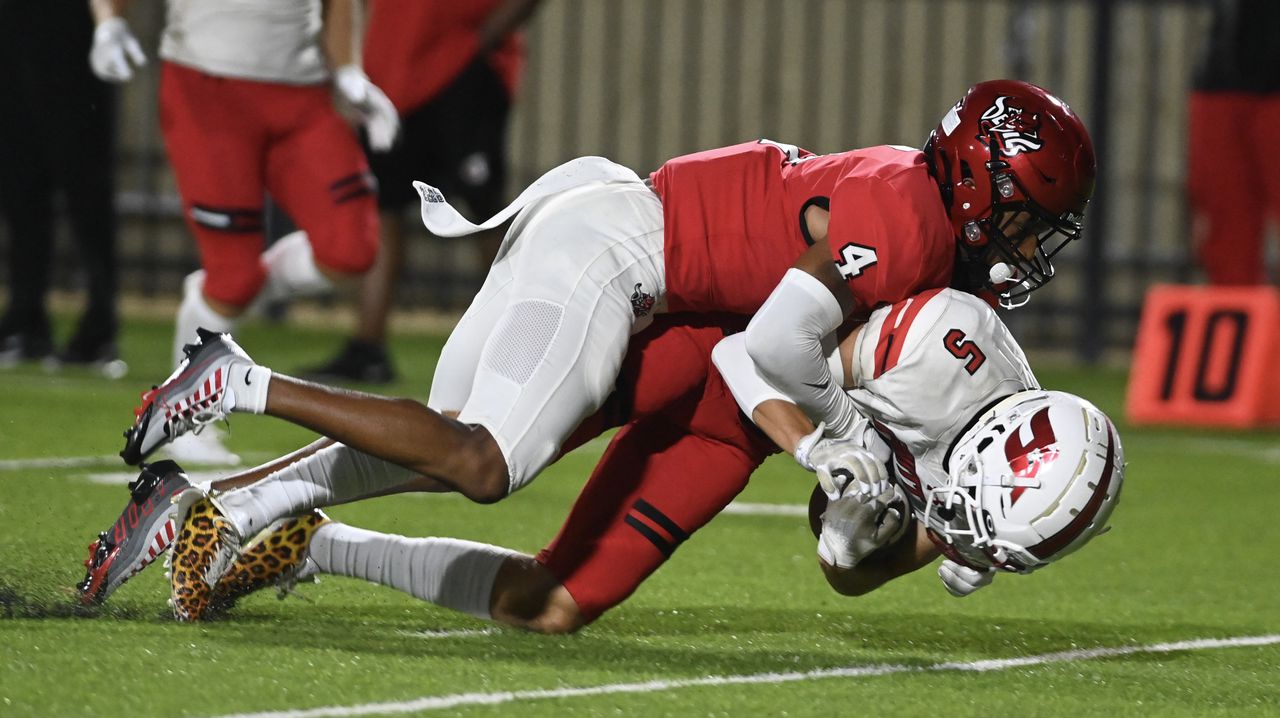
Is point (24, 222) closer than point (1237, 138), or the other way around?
point (24, 222)

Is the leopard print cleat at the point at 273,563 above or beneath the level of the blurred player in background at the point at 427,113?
above

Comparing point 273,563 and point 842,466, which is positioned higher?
point 842,466

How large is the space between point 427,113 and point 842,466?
499cm

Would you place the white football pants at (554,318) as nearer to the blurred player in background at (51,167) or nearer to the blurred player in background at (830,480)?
the blurred player in background at (830,480)

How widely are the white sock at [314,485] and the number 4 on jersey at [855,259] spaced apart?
2.89 feet

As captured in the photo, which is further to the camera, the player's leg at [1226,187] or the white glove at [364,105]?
the player's leg at [1226,187]

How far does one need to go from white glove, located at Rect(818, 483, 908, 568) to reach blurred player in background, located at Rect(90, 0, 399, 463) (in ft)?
8.02

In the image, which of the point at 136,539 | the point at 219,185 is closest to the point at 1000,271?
the point at 136,539

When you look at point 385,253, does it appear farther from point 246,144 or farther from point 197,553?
point 197,553

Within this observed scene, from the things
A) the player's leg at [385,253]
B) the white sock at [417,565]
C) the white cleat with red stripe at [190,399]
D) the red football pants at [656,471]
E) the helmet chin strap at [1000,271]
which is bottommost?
the player's leg at [385,253]

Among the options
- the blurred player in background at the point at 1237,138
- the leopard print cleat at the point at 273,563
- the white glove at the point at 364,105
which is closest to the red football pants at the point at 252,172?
the white glove at the point at 364,105

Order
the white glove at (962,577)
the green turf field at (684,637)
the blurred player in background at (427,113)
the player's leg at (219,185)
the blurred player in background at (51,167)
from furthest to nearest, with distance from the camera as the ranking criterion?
the blurred player in background at (427,113), the blurred player in background at (51,167), the player's leg at (219,185), the white glove at (962,577), the green turf field at (684,637)

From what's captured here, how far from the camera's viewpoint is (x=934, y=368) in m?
3.53

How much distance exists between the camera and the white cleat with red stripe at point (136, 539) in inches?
140
